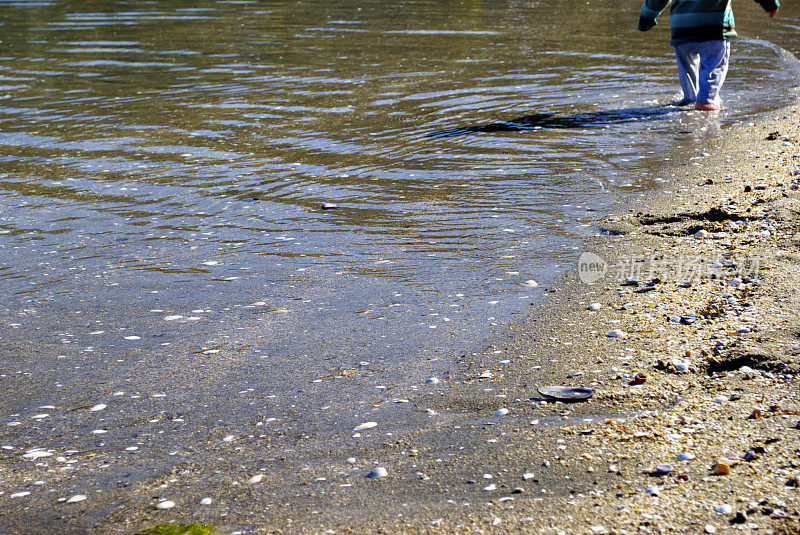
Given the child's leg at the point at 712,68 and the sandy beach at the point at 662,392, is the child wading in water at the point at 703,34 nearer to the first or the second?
the child's leg at the point at 712,68

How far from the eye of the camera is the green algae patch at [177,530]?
3451 mm

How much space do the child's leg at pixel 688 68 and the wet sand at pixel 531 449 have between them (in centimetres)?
626

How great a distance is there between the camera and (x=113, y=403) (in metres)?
4.68

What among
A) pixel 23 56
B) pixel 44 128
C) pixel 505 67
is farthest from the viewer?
pixel 23 56

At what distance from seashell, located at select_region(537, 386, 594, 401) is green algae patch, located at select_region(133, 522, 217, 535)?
1943 mm

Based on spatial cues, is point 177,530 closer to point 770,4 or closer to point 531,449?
point 531,449

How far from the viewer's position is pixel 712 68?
35.6 feet

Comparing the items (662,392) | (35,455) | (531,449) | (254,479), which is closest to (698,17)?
(662,392)

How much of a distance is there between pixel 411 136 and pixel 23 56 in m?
10.9

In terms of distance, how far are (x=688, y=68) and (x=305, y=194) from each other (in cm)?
611

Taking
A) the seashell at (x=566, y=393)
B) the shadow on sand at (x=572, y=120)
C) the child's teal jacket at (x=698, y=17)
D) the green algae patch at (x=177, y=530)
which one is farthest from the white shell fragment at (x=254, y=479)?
the child's teal jacket at (x=698, y=17)

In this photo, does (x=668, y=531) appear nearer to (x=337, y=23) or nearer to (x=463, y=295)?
(x=463, y=295)

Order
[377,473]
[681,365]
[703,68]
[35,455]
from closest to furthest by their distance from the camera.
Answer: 1. [377,473]
2. [35,455]
3. [681,365]
4. [703,68]

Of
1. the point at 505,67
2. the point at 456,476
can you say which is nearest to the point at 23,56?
the point at 505,67
